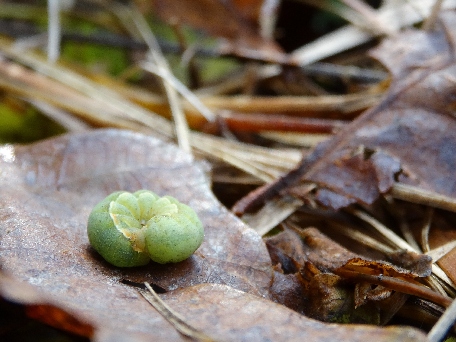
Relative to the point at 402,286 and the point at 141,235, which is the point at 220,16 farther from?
the point at 402,286

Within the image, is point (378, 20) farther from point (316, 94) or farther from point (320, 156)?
point (320, 156)

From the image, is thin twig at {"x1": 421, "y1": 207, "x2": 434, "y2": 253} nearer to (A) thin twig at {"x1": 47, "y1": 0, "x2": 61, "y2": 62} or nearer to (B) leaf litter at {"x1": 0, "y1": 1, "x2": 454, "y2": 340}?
(B) leaf litter at {"x1": 0, "y1": 1, "x2": 454, "y2": 340}

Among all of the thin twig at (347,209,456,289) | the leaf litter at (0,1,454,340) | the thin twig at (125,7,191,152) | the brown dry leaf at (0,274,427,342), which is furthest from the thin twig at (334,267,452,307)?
the thin twig at (125,7,191,152)

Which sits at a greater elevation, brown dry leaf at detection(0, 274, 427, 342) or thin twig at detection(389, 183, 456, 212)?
thin twig at detection(389, 183, 456, 212)

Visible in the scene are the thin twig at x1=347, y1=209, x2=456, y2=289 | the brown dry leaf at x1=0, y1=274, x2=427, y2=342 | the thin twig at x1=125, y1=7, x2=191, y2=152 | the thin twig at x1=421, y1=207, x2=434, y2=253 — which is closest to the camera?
the brown dry leaf at x1=0, y1=274, x2=427, y2=342

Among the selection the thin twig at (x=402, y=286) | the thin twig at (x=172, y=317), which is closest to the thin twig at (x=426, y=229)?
the thin twig at (x=402, y=286)

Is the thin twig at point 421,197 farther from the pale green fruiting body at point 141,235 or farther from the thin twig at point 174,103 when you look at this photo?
the thin twig at point 174,103
